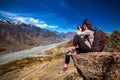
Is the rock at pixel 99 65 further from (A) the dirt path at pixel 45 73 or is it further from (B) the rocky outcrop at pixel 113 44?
(B) the rocky outcrop at pixel 113 44

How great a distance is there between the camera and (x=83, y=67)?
1131 centimetres

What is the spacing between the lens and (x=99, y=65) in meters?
10.7

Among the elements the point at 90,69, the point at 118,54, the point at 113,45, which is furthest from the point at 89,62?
the point at 113,45

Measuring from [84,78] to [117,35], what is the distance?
10.1 meters

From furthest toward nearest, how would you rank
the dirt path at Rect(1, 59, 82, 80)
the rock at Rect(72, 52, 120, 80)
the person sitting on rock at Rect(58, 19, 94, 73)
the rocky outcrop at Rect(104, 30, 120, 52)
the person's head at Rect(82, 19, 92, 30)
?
the rocky outcrop at Rect(104, 30, 120, 52) → the dirt path at Rect(1, 59, 82, 80) → the person's head at Rect(82, 19, 92, 30) → the person sitting on rock at Rect(58, 19, 94, 73) → the rock at Rect(72, 52, 120, 80)

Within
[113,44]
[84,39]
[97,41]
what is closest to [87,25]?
[84,39]

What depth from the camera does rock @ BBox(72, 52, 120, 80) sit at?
9867 millimetres

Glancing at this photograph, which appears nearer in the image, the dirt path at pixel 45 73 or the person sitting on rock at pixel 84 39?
the person sitting on rock at pixel 84 39

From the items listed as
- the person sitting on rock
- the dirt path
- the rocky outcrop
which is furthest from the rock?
the rocky outcrop

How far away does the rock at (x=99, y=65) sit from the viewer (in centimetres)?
987

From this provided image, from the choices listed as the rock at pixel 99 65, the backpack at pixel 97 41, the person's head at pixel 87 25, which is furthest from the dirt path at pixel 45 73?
the person's head at pixel 87 25

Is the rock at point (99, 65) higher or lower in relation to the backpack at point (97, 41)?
lower

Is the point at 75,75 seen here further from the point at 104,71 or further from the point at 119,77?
the point at 119,77

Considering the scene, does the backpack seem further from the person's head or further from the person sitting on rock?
the person's head
